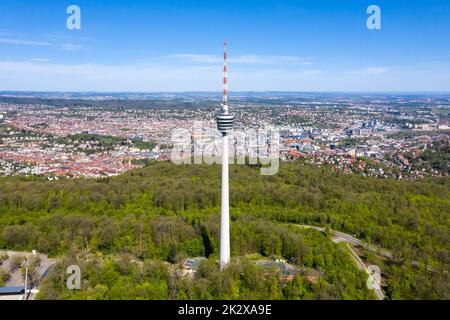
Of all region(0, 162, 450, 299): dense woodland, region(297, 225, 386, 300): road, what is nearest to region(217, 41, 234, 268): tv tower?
region(0, 162, 450, 299): dense woodland

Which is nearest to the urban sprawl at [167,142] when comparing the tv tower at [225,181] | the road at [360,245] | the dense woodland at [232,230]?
the dense woodland at [232,230]

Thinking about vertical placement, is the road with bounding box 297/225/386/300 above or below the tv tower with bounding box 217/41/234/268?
below

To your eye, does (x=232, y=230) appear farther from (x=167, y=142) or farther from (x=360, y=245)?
(x=167, y=142)

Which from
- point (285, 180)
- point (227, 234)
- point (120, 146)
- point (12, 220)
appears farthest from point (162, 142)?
point (227, 234)

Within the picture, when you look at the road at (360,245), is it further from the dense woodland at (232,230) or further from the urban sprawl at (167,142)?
the urban sprawl at (167,142)

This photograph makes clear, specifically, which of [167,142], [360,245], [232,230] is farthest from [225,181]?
[167,142]

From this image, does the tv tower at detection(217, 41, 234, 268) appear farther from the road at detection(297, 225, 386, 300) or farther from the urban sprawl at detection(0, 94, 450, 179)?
the urban sprawl at detection(0, 94, 450, 179)
